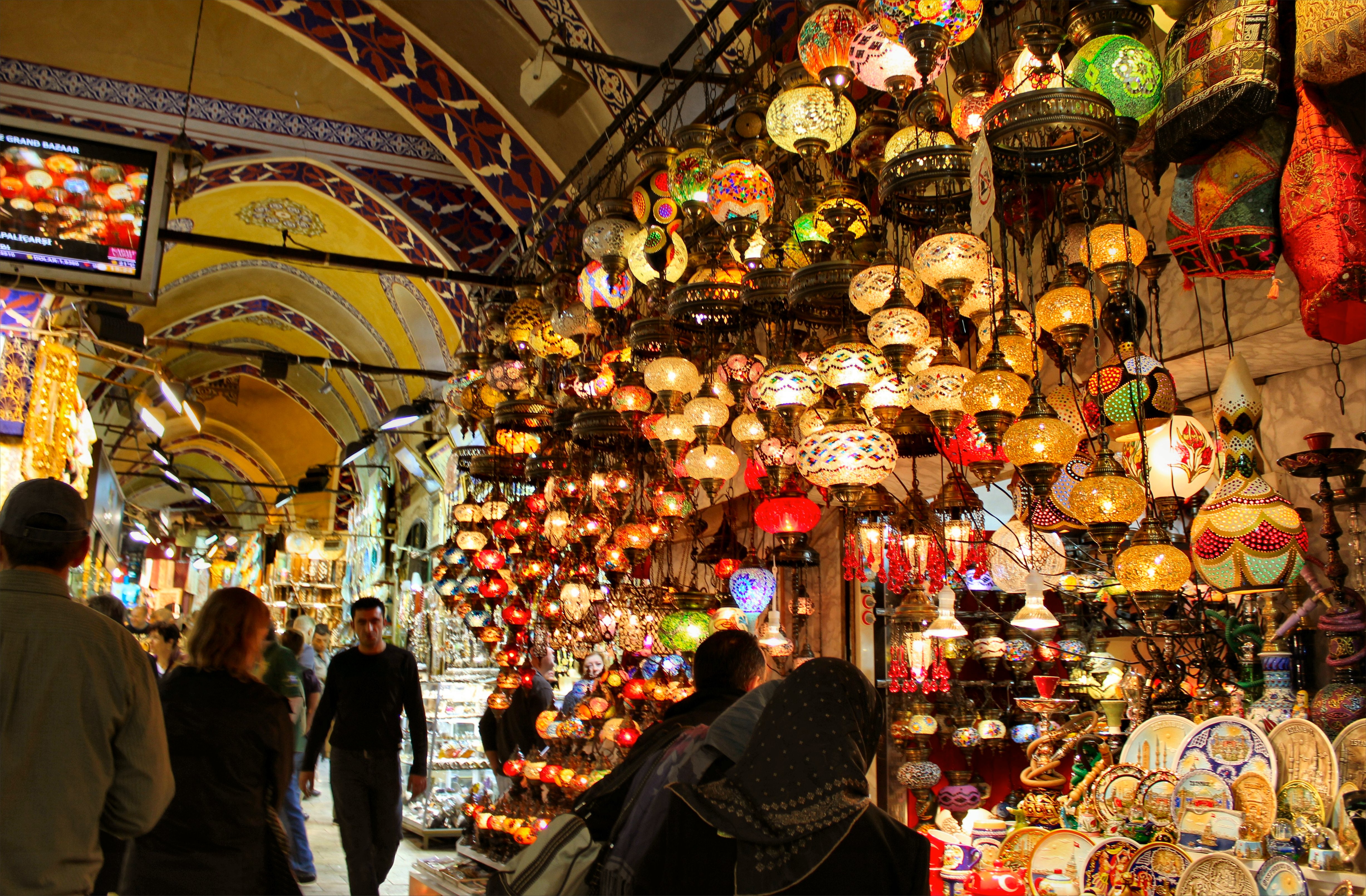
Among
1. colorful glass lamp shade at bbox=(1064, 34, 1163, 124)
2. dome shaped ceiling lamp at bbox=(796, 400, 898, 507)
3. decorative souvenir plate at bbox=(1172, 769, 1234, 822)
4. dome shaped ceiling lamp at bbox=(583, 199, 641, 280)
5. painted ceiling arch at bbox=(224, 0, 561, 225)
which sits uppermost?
painted ceiling arch at bbox=(224, 0, 561, 225)

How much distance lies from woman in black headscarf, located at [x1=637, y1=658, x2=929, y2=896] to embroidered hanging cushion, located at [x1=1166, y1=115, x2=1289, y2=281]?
4.29 feet

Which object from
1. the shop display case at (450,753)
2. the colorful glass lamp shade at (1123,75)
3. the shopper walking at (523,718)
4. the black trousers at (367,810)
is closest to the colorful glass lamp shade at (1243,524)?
the colorful glass lamp shade at (1123,75)

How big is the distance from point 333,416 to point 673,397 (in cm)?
1403

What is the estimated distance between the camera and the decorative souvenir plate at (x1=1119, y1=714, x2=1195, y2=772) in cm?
320

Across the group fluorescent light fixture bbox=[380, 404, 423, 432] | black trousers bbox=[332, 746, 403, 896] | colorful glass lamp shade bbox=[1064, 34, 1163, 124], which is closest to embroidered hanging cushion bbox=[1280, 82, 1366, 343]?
colorful glass lamp shade bbox=[1064, 34, 1163, 124]

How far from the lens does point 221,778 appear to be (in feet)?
8.56

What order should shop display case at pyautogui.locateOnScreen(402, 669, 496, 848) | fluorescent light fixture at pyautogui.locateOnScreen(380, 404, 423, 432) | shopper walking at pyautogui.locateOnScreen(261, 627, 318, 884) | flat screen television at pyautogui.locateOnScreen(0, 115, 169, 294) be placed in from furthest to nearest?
fluorescent light fixture at pyautogui.locateOnScreen(380, 404, 423, 432), shop display case at pyautogui.locateOnScreen(402, 669, 496, 848), flat screen television at pyautogui.locateOnScreen(0, 115, 169, 294), shopper walking at pyautogui.locateOnScreen(261, 627, 318, 884)

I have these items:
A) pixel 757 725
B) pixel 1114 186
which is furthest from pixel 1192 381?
pixel 757 725

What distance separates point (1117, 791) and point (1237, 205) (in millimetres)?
1937

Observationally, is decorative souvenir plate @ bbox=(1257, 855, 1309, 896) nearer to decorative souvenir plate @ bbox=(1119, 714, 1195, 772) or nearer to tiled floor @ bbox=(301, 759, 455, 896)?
decorative souvenir plate @ bbox=(1119, 714, 1195, 772)

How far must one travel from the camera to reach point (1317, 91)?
2090mm

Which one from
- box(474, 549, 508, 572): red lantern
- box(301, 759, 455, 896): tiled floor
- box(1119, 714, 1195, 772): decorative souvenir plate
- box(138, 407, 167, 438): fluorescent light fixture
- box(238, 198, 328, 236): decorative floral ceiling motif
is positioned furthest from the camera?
box(238, 198, 328, 236): decorative floral ceiling motif

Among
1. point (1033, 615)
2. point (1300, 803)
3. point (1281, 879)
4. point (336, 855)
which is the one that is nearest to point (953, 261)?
point (1300, 803)

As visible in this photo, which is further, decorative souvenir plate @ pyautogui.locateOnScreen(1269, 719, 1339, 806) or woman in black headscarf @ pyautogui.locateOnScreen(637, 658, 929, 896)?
decorative souvenir plate @ pyautogui.locateOnScreen(1269, 719, 1339, 806)
